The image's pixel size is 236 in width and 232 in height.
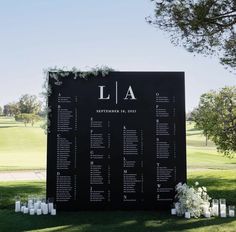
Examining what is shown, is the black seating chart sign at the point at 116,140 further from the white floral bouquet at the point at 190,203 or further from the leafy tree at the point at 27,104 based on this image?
the leafy tree at the point at 27,104

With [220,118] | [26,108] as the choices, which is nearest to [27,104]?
[26,108]

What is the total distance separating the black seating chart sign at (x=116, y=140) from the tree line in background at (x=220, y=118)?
10687 millimetres

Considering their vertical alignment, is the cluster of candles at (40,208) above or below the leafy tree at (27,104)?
below

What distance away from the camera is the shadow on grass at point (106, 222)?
10961 millimetres

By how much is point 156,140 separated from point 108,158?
1430 millimetres

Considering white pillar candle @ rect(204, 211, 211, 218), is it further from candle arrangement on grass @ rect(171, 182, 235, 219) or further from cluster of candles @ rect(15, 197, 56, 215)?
cluster of candles @ rect(15, 197, 56, 215)

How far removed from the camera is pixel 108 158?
12906 mm

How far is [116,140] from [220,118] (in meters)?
12.1

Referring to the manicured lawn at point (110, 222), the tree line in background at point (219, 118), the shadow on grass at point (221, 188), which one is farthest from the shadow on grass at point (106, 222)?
the tree line in background at point (219, 118)

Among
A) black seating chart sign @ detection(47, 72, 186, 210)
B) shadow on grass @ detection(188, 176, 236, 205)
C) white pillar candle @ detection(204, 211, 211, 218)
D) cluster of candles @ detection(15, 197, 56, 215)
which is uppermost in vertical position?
black seating chart sign @ detection(47, 72, 186, 210)

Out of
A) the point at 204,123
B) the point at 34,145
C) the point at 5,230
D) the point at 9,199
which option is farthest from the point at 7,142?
the point at 5,230

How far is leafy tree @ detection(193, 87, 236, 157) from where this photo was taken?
23.2 metres

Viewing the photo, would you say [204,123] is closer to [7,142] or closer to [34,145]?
[34,145]

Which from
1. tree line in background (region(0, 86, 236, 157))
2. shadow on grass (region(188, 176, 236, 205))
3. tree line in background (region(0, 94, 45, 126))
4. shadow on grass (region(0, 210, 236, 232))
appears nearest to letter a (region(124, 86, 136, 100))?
shadow on grass (region(0, 210, 236, 232))
